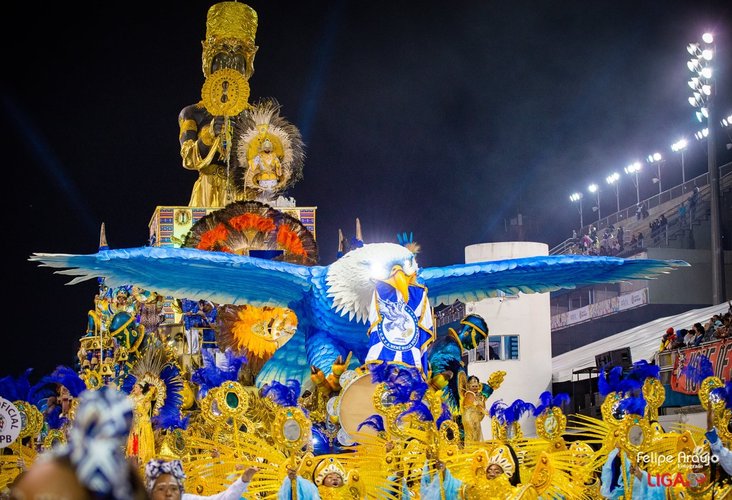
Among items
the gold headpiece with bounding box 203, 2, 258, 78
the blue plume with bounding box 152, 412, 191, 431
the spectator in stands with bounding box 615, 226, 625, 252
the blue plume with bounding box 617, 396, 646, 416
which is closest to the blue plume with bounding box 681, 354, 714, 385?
the blue plume with bounding box 617, 396, 646, 416

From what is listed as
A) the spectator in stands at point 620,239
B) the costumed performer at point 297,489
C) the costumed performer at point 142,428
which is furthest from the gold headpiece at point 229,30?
the spectator in stands at point 620,239

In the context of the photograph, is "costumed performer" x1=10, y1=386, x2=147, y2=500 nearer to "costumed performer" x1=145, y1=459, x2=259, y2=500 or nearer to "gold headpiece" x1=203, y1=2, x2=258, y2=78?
"costumed performer" x1=145, y1=459, x2=259, y2=500

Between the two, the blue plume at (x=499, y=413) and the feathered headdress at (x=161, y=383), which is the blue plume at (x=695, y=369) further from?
the feathered headdress at (x=161, y=383)

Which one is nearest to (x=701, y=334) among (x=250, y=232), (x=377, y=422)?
(x=250, y=232)

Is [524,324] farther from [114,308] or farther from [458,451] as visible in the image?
[458,451]

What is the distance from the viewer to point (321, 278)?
8.88 metres

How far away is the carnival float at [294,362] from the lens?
584 centimetres

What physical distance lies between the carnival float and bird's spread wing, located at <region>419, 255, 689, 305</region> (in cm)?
2

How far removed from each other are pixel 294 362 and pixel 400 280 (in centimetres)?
156

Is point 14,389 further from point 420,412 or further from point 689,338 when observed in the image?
point 689,338

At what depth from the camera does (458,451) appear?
5984 millimetres

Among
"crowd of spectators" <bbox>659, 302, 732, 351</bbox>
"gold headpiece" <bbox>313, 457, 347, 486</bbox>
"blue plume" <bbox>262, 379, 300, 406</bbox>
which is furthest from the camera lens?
"crowd of spectators" <bbox>659, 302, 732, 351</bbox>

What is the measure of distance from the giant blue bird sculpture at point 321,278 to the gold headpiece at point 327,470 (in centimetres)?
279

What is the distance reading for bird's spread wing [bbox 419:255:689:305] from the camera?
30.2 feet
